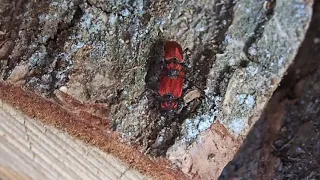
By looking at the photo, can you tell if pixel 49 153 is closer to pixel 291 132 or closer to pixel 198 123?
pixel 198 123

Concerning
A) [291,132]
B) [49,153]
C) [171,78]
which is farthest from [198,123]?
[291,132]

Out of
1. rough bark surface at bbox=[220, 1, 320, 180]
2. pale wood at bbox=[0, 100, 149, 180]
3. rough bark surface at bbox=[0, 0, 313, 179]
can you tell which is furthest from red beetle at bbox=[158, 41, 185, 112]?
rough bark surface at bbox=[220, 1, 320, 180]

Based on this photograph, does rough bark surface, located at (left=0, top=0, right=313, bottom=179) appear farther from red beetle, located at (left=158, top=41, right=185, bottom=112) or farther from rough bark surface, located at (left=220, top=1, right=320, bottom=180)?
rough bark surface, located at (left=220, top=1, right=320, bottom=180)

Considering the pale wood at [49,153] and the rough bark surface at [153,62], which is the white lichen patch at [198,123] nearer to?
the rough bark surface at [153,62]

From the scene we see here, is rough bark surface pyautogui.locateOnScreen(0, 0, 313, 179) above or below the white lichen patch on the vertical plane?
above

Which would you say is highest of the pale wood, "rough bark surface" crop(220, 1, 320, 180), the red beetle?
the red beetle

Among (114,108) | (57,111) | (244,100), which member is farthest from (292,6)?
(57,111)

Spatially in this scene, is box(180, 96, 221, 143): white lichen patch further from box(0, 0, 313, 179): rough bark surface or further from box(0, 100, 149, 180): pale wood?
box(0, 100, 149, 180): pale wood

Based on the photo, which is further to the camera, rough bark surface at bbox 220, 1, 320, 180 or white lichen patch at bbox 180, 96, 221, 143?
rough bark surface at bbox 220, 1, 320, 180
